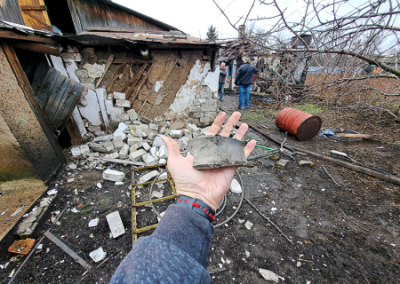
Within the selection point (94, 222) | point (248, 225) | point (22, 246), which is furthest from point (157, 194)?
point (22, 246)

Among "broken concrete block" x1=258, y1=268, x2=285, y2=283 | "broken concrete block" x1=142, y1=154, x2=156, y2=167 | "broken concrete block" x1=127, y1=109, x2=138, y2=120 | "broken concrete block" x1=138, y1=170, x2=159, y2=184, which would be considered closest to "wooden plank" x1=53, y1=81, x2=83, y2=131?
"broken concrete block" x1=127, y1=109, x2=138, y2=120

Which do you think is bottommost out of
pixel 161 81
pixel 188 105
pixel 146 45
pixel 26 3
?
pixel 188 105

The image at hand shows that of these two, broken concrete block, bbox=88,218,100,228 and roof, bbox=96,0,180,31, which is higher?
roof, bbox=96,0,180,31

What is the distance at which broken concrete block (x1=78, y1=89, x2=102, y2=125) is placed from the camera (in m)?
4.27

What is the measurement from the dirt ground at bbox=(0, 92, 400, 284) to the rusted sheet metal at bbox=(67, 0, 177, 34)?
489cm

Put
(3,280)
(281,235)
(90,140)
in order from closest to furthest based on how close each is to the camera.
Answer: (3,280) → (281,235) → (90,140)

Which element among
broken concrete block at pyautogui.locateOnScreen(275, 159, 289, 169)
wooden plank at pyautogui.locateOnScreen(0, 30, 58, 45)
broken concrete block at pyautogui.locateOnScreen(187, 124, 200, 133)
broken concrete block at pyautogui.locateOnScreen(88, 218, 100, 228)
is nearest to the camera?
wooden plank at pyautogui.locateOnScreen(0, 30, 58, 45)

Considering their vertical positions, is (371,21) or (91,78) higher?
(371,21)

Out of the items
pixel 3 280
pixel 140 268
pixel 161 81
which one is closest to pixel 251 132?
pixel 161 81

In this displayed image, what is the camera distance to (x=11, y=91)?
8.11 feet

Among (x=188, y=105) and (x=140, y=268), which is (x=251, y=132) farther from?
A: (x=140, y=268)

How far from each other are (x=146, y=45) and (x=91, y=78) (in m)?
1.71

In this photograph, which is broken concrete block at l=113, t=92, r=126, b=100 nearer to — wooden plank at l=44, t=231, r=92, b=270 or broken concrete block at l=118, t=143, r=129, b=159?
broken concrete block at l=118, t=143, r=129, b=159

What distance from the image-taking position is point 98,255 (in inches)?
78.5
